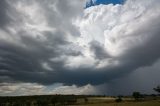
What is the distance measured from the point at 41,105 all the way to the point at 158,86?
303ft

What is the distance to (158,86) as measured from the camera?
194 metres

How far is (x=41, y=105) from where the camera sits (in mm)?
198000
